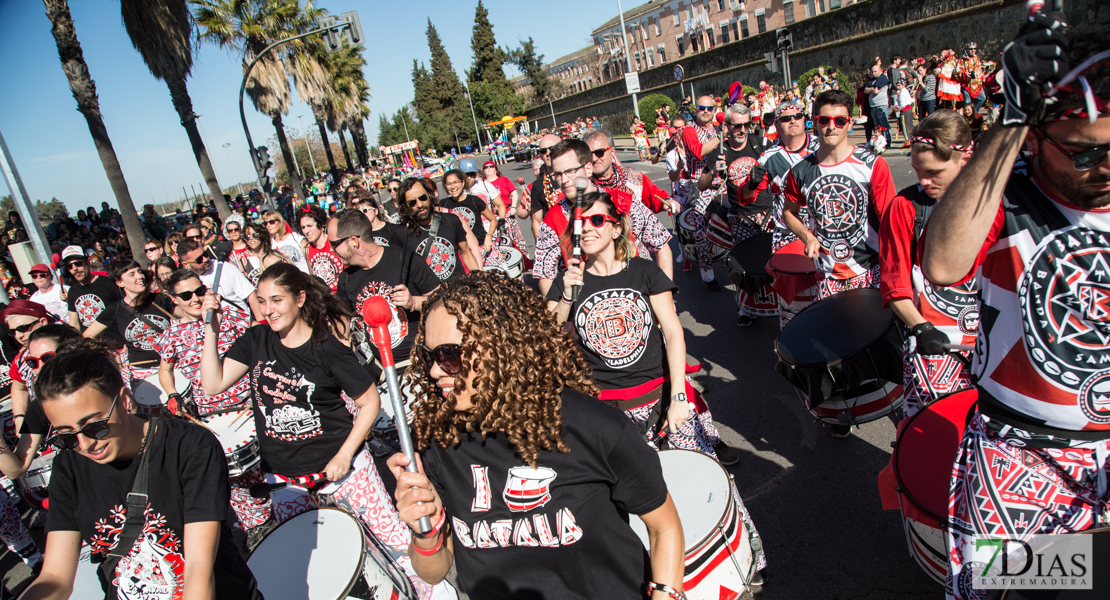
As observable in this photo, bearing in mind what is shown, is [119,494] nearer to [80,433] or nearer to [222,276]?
[80,433]

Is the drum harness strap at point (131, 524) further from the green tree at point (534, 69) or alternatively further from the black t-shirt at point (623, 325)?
the green tree at point (534, 69)

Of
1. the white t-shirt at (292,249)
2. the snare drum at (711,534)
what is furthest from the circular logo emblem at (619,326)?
the white t-shirt at (292,249)

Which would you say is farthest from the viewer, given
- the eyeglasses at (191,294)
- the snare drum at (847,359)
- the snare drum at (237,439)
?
the eyeglasses at (191,294)

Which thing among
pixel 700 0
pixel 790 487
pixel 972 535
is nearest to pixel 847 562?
pixel 790 487

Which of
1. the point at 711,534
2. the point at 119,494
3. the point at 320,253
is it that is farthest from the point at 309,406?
the point at 320,253

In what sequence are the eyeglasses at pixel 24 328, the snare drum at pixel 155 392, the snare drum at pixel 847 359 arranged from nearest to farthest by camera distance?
the snare drum at pixel 847 359 < the snare drum at pixel 155 392 < the eyeglasses at pixel 24 328

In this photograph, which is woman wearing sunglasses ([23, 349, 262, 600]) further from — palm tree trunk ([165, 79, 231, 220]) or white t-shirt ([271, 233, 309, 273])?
palm tree trunk ([165, 79, 231, 220])

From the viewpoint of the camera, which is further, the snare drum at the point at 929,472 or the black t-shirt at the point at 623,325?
the black t-shirt at the point at 623,325

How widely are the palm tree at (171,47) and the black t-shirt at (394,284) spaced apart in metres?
14.4

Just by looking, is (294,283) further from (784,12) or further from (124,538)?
(784,12)

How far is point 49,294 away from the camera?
26.6 ft

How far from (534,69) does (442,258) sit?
82.4m

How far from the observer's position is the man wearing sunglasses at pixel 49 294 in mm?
7836

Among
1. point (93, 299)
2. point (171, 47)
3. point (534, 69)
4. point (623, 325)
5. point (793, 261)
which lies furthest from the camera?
point (534, 69)
